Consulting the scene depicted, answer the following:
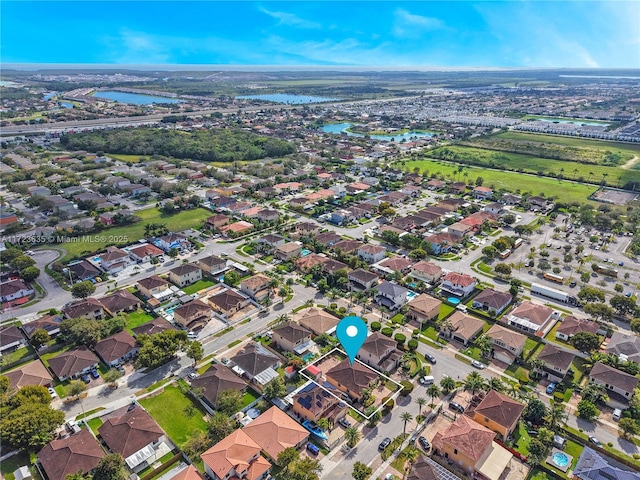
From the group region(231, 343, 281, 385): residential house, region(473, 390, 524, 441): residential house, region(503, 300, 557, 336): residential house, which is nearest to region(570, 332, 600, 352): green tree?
region(503, 300, 557, 336): residential house

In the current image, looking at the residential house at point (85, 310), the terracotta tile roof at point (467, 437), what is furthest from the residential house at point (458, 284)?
the residential house at point (85, 310)

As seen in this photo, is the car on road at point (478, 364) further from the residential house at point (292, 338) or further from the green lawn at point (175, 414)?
the green lawn at point (175, 414)

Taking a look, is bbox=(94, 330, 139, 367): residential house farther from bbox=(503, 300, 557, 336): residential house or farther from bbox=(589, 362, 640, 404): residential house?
bbox=(589, 362, 640, 404): residential house

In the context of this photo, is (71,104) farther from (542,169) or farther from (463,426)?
(463,426)

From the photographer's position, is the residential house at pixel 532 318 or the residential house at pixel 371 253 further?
the residential house at pixel 371 253

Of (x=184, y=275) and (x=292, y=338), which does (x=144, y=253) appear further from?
(x=292, y=338)

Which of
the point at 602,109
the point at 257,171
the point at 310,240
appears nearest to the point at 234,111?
the point at 257,171
